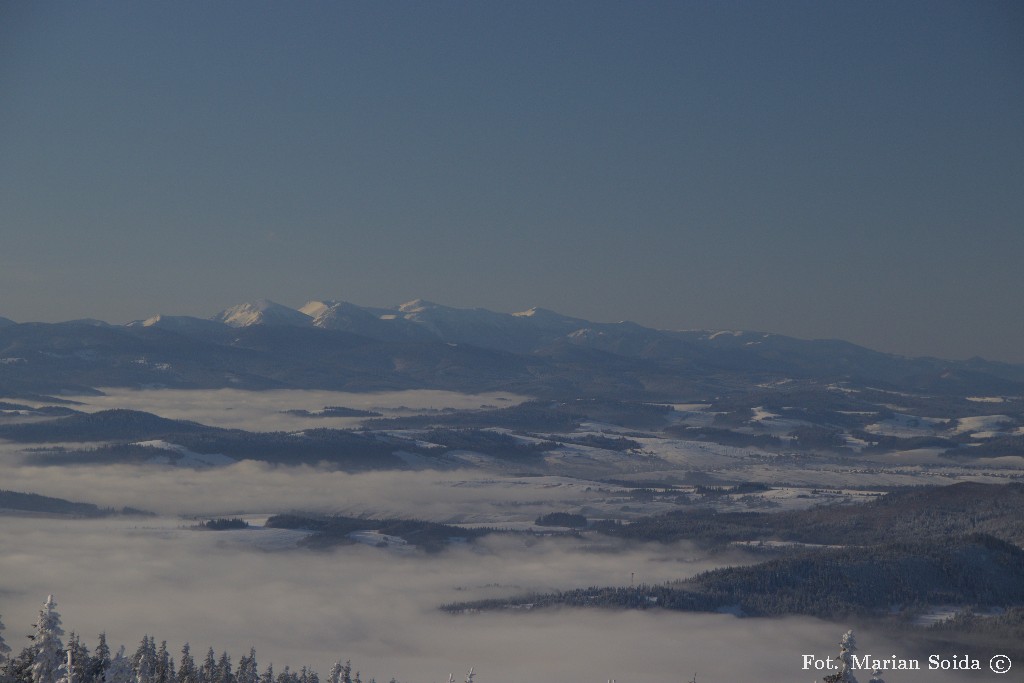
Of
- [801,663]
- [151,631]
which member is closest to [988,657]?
[801,663]

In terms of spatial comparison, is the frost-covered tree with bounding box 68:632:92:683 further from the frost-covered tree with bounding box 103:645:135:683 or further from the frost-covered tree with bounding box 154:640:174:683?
the frost-covered tree with bounding box 103:645:135:683

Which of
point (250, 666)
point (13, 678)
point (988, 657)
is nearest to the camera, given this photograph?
point (13, 678)

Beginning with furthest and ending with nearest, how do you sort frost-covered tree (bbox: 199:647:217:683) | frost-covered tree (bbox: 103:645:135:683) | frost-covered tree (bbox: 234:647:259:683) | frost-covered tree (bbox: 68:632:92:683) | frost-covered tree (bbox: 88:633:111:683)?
1. frost-covered tree (bbox: 199:647:217:683)
2. frost-covered tree (bbox: 234:647:259:683)
3. frost-covered tree (bbox: 68:632:92:683)
4. frost-covered tree (bbox: 88:633:111:683)
5. frost-covered tree (bbox: 103:645:135:683)

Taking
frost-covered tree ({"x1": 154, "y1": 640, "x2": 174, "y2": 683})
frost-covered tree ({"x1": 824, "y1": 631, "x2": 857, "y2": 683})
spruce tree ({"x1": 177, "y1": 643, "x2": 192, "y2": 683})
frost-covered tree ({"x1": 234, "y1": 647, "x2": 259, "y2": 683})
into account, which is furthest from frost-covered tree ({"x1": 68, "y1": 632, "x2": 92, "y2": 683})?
frost-covered tree ({"x1": 824, "y1": 631, "x2": 857, "y2": 683})

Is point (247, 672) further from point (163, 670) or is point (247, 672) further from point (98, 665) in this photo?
point (98, 665)

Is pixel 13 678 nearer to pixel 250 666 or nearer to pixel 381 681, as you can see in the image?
pixel 250 666

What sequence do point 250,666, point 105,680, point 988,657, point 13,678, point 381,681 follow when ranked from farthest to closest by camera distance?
point 988,657
point 381,681
point 250,666
point 13,678
point 105,680

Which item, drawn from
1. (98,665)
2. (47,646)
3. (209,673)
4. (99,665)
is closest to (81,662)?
(98,665)

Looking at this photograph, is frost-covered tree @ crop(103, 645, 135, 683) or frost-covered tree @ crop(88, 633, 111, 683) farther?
Answer: frost-covered tree @ crop(88, 633, 111, 683)

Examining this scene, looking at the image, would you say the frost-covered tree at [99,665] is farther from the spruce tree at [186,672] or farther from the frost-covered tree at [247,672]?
the frost-covered tree at [247,672]
